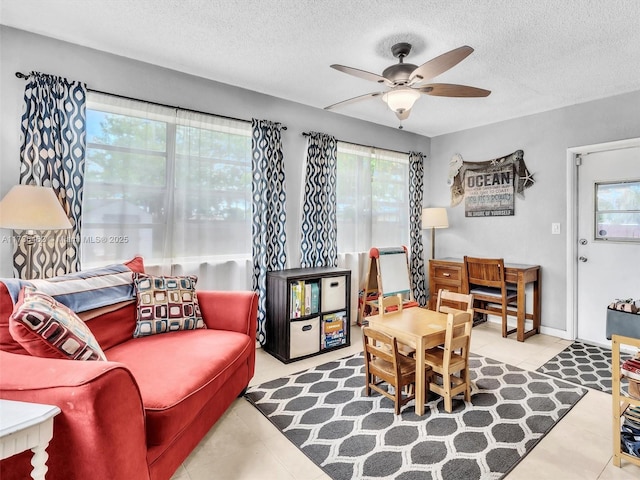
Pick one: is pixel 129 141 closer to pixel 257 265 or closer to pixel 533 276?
pixel 257 265

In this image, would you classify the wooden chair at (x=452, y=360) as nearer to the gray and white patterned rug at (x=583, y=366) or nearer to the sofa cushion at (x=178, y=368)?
the gray and white patterned rug at (x=583, y=366)

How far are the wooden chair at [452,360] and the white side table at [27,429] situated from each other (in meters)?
1.96

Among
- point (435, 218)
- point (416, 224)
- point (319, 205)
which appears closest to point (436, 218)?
point (435, 218)

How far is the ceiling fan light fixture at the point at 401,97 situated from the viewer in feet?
7.46

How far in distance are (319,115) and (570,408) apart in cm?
338

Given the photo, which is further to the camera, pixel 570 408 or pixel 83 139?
pixel 83 139

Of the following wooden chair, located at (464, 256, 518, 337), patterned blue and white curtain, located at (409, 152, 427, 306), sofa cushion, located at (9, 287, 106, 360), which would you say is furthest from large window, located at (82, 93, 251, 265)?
wooden chair, located at (464, 256, 518, 337)

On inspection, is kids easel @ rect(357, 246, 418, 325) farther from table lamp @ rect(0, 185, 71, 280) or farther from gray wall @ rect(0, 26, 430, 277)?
table lamp @ rect(0, 185, 71, 280)

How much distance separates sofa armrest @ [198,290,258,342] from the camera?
7.62ft

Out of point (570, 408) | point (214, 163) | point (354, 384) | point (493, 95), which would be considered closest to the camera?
point (570, 408)

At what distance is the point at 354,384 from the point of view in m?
2.56

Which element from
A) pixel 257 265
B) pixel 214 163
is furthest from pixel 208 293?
pixel 214 163

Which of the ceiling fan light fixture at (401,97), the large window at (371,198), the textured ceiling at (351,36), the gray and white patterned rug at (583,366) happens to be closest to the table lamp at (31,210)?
the textured ceiling at (351,36)

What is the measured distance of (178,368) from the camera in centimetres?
167
